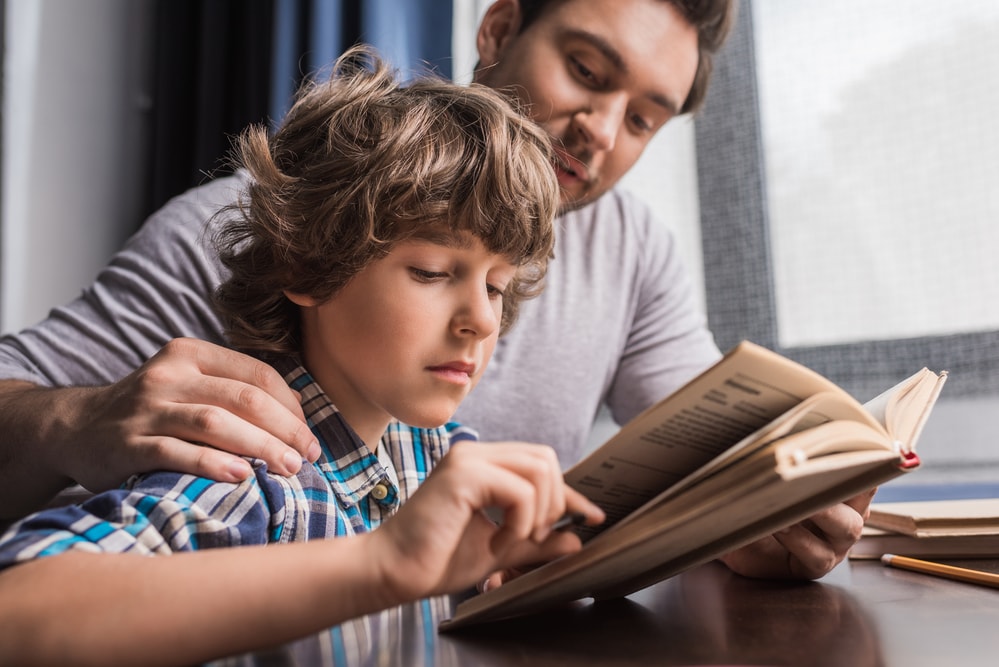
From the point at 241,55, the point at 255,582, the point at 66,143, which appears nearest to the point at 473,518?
the point at 255,582

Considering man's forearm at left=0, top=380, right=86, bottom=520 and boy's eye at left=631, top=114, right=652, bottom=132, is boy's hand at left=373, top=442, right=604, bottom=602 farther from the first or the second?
boy's eye at left=631, top=114, right=652, bottom=132

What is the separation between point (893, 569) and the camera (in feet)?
2.60

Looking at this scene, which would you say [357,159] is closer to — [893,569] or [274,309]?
[274,309]

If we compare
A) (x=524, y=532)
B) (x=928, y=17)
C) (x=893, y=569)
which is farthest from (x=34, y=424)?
(x=928, y=17)

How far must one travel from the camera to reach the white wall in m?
1.97

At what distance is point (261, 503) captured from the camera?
65 cm

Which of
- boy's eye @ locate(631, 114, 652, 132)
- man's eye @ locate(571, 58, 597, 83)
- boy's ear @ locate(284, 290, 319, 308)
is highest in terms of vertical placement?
man's eye @ locate(571, 58, 597, 83)

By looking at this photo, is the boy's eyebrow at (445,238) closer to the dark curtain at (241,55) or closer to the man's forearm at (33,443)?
the man's forearm at (33,443)

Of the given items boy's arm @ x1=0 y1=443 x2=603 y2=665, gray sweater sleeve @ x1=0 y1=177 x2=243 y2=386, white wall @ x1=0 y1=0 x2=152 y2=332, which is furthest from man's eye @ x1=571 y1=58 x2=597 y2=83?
white wall @ x1=0 y1=0 x2=152 y2=332

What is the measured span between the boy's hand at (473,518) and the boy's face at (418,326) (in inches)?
12.1

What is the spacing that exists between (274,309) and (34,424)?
28cm

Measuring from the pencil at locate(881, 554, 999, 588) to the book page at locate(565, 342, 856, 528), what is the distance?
33cm

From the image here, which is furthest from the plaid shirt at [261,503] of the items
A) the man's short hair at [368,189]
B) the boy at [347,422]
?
the man's short hair at [368,189]

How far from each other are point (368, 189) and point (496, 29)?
30.5 inches
